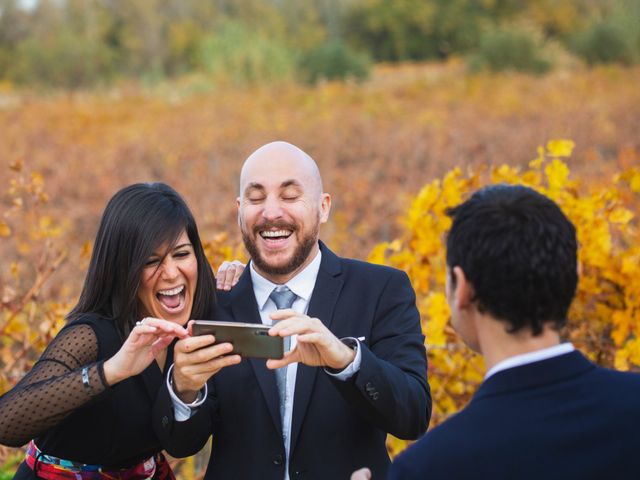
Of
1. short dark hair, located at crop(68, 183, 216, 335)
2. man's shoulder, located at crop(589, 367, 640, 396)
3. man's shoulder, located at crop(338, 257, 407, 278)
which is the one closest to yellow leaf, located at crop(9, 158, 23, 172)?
short dark hair, located at crop(68, 183, 216, 335)

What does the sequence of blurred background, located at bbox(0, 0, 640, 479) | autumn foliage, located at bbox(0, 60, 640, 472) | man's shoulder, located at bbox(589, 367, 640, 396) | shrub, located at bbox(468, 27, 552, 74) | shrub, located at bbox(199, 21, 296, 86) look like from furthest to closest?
shrub, located at bbox(199, 21, 296, 86) → shrub, located at bbox(468, 27, 552, 74) → blurred background, located at bbox(0, 0, 640, 479) → autumn foliage, located at bbox(0, 60, 640, 472) → man's shoulder, located at bbox(589, 367, 640, 396)

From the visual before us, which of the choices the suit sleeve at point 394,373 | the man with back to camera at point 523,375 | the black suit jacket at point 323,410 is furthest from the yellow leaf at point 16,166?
the man with back to camera at point 523,375

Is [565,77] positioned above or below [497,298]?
above

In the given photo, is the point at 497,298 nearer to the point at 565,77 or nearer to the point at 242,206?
the point at 242,206

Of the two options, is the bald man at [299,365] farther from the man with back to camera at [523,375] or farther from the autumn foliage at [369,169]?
the autumn foliage at [369,169]

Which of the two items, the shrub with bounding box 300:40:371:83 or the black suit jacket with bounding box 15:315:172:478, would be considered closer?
the black suit jacket with bounding box 15:315:172:478

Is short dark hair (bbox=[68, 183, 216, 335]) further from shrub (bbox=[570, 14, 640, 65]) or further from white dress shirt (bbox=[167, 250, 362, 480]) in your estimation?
shrub (bbox=[570, 14, 640, 65])

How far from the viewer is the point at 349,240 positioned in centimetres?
798

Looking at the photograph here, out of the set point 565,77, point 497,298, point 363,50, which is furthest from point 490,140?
point 363,50

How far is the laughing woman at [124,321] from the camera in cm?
233

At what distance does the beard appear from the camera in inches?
96.9

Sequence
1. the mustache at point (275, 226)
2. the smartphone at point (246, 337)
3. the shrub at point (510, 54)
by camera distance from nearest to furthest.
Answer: the smartphone at point (246, 337) → the mustache at point (275, 226) → the shrub at point (510, 54)

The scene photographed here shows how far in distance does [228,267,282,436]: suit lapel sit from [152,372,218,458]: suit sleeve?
17 centimetres

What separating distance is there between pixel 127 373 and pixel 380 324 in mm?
746
